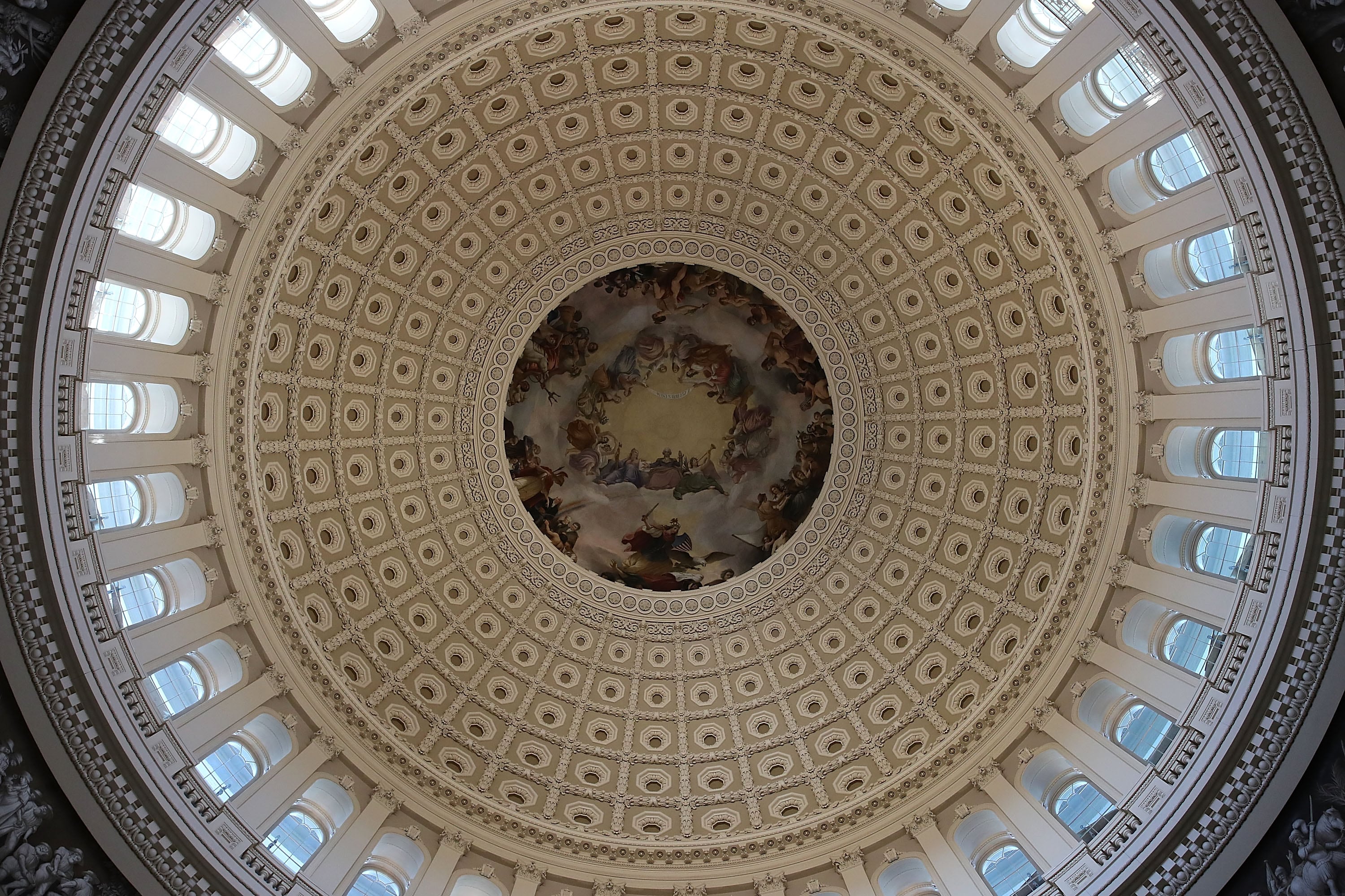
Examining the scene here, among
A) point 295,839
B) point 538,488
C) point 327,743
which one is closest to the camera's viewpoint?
point 295,839

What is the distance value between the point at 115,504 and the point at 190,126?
7.47 metres

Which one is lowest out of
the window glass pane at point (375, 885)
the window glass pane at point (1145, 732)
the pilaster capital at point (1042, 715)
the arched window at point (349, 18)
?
the window glass pane at point (375, 885)

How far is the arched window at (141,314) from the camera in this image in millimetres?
17109

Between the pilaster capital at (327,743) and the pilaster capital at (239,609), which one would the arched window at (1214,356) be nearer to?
the pilaster capital at (327,743)

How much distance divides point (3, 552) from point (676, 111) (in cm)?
1853

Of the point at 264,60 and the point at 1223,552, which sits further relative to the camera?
the point at 1223,552

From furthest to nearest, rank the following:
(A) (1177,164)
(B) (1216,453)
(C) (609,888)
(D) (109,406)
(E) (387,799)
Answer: (C) (609,888)
(E) (387,799)
(B) (1216,453)
(D) (109,406)
(A) (1177,164)

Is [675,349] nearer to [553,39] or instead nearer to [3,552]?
[553,39]

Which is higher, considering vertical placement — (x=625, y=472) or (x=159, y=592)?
(x=625, y=472)

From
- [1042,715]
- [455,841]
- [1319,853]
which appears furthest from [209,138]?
[1319,853]

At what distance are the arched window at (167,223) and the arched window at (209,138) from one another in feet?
3.26

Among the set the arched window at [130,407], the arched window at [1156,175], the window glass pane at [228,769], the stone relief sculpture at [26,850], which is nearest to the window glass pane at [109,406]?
the arched window at [130,407]

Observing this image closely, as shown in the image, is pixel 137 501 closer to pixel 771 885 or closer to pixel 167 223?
pixel 167 223

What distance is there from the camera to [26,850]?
14.3 meters
